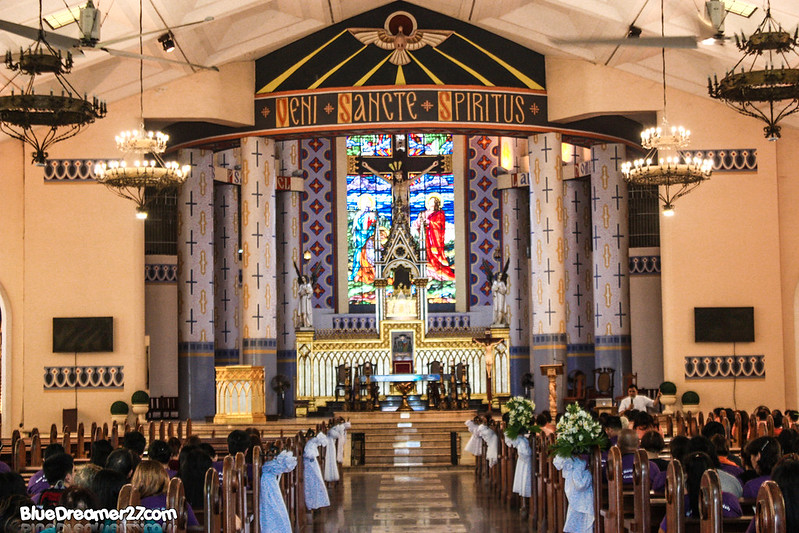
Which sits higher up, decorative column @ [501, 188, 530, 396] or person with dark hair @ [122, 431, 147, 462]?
decorative column @ [501, 188, 530, 396]

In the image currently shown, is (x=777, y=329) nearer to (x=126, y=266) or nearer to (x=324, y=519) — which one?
(x=324, y=519)

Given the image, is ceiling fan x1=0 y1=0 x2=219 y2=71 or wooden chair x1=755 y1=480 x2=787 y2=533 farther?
ceiling fan x1=0 y1=0 x2=219 y2=71

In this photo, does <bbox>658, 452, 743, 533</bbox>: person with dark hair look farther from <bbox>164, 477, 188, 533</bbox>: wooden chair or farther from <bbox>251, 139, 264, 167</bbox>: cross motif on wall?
<bbox>251, 139, 264, 167</bbox>: cross motif on wall

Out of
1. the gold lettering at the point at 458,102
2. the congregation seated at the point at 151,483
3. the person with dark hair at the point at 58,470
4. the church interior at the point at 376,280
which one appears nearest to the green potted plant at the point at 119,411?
the church interior at the point at 376,280

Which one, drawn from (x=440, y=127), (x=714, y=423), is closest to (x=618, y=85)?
(x=440, y=127)

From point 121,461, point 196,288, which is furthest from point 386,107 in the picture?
point 121,461

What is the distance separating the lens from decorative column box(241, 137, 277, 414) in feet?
65.8

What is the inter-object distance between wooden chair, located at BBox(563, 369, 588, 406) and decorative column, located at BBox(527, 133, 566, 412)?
2.73ft

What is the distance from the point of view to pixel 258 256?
20156mm

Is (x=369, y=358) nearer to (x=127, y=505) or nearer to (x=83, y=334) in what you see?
(x=83, y=334)

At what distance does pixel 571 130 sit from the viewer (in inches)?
792

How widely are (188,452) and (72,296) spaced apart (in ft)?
38.7

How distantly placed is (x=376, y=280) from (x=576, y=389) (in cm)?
557

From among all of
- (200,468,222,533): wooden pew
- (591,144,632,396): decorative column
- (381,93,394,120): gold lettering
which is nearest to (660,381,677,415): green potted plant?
(591,144,632,396): decorative column
